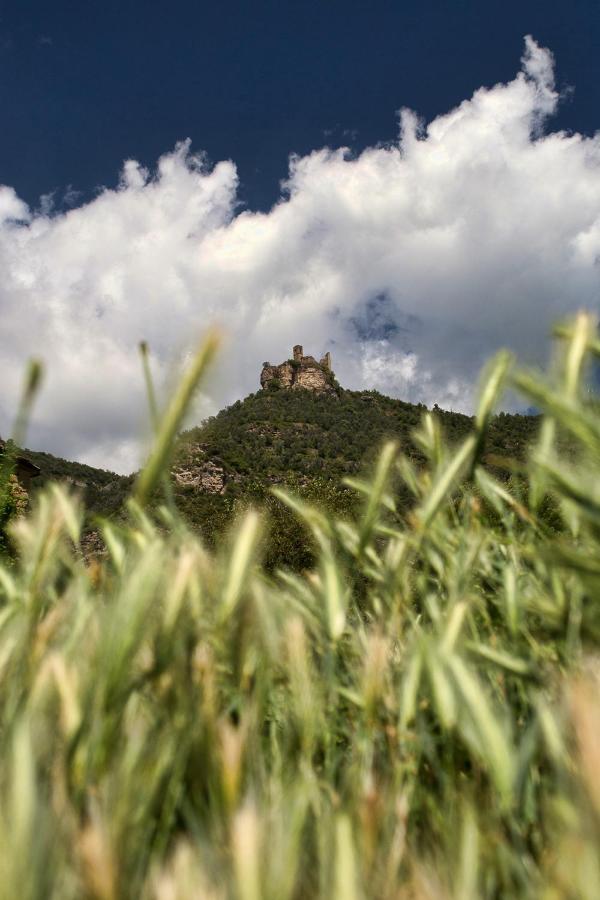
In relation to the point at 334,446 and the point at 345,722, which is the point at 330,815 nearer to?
the point at 345,722

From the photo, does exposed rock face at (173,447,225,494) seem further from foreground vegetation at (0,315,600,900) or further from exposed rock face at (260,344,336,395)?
foreground vegetation at (0,315,600,900)

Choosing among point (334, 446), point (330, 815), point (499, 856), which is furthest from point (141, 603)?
point (334, 446)

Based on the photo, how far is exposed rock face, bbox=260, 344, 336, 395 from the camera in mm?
79375

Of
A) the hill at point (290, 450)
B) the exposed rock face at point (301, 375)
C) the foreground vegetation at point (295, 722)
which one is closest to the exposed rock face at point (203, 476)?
the hill at point (290, 450)

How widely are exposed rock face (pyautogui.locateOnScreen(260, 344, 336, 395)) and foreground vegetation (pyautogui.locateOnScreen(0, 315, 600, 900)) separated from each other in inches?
3039

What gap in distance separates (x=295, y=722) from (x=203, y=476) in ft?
173

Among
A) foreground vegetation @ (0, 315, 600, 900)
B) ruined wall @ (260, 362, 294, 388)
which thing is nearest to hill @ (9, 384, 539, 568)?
ruined wall @ (260, 362, 294, 388)

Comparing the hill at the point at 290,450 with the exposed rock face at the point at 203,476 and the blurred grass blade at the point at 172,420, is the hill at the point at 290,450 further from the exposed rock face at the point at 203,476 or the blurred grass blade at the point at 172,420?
the blurred grass blade at the point at 172,420

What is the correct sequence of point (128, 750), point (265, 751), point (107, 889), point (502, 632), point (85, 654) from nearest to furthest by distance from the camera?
1. point (107, 889)
2. point (128, 750)
3. point (85, 654)
4. point (265, 751)
5. point (502, 632)

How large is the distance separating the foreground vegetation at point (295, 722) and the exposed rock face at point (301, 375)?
7720 centimetres

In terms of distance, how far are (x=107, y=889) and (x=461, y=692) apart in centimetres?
30

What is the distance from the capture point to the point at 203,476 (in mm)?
52625

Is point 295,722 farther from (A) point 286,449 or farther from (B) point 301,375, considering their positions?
(B) point 301,375

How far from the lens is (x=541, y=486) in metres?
0.77
